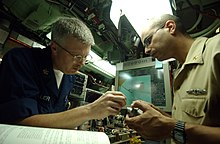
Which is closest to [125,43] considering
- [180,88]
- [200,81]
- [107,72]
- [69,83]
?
[107,72]

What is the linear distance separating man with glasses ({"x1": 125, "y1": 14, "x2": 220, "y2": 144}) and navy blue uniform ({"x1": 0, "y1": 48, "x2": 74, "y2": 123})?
58cm

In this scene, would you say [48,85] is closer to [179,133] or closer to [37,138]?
[37,138]

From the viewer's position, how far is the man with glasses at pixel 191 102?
68 cm

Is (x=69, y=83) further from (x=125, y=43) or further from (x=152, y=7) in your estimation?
(x=125, y=43)

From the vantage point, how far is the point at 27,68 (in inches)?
38.3

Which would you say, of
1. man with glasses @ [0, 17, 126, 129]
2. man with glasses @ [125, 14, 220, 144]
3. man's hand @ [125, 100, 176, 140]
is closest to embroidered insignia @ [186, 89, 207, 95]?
man with glasses @ [125, 14, 220, 144]

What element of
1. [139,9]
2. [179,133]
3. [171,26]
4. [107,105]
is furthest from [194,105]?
[139,9]

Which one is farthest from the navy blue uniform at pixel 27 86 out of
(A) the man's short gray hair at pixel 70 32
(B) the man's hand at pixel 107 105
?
(B) the man's hand at pixel 107 105

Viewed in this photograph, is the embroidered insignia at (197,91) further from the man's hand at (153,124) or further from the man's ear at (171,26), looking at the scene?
the man's ear at (171,26)

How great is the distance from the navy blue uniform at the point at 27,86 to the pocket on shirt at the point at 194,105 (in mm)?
892

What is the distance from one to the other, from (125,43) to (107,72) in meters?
0.74

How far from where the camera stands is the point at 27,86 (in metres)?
0.90

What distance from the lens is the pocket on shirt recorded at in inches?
31.5

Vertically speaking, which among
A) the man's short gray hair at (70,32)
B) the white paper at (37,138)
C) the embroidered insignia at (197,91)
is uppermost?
the man's short gray hair at (70,32)
